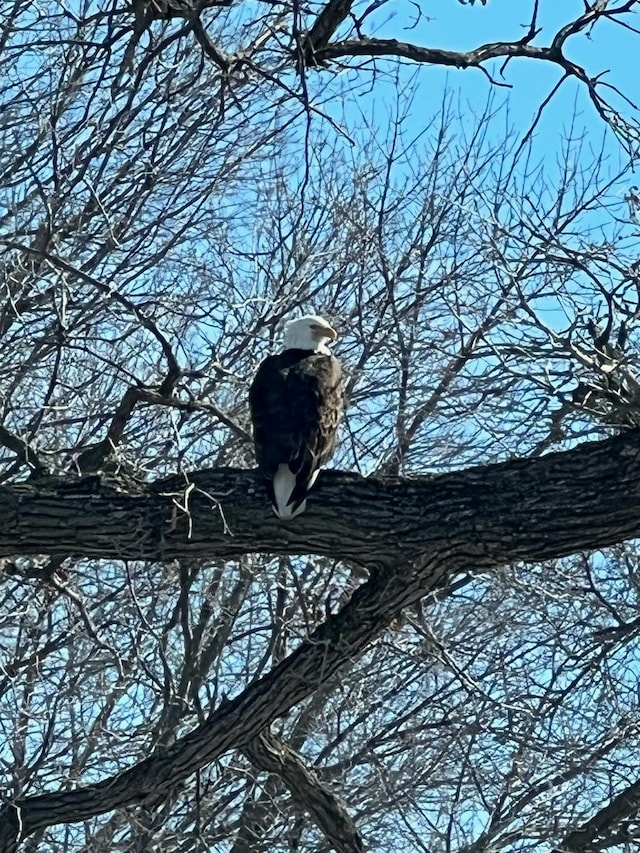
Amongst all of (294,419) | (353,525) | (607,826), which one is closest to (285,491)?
(353,525)

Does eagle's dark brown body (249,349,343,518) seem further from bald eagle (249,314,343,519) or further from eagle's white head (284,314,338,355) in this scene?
eagle's white head (284,314,338,355)

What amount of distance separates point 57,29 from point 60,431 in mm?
2359

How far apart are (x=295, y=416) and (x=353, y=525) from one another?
1.05 m

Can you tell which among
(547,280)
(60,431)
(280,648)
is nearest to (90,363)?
(60,431)

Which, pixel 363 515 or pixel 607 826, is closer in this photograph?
pixel 363 515

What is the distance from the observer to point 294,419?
18.9ft

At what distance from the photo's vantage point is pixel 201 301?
7.43 m

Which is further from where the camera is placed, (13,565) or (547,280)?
(547,280)

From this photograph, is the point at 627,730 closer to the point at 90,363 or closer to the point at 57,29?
the point at 90,363

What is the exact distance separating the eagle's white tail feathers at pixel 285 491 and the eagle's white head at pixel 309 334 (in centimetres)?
183

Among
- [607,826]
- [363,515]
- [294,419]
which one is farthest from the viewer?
[607,826]

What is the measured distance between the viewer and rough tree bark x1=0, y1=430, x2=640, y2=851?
15.3ft

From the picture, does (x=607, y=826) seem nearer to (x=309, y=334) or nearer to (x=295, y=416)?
(x=295, y=416)

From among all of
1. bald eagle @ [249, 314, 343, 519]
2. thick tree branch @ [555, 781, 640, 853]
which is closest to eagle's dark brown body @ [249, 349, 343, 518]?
bald eagle @ [249, 314, 343, 519]
